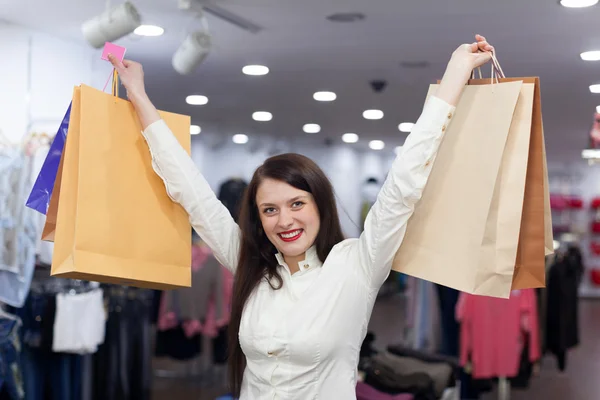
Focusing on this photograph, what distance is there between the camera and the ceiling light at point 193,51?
3447 mm

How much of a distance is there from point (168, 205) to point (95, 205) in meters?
0.20

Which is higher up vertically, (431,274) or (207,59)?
(207,59)

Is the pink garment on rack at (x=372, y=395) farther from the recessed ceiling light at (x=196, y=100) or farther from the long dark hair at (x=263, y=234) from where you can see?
the recessed ceiling light at (x=196, y=100)

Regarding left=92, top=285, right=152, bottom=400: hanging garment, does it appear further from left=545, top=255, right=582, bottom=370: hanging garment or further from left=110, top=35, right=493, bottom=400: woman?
left=545, top=255, right=582, bottom=370: hanging garment

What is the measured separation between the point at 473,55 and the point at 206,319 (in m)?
3.21

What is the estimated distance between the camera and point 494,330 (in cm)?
416

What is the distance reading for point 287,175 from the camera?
1.62 metres

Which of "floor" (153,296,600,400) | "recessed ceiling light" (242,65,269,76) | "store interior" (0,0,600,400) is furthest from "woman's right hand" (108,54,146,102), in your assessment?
"floor" (153,296,600,400)

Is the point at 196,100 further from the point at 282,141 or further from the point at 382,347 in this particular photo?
the point at 382,347

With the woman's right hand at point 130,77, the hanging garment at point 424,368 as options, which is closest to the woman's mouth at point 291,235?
the woman's right hand at point 130,77

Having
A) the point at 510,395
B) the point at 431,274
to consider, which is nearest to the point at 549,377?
the point at 510,395

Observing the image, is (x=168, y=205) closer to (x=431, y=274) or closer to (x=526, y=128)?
(x=431, y=274)

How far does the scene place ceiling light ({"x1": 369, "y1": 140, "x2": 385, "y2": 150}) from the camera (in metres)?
4.17

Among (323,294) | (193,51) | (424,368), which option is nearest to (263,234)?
(323,294)
